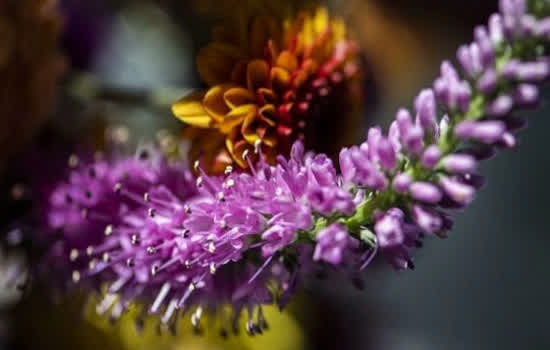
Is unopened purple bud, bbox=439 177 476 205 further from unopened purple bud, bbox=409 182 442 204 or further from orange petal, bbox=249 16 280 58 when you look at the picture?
orange petal, bbox=249 16 280 58

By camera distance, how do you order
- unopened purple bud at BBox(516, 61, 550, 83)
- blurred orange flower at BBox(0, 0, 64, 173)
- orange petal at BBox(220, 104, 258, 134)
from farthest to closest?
1. blurred orange flower at BBox(0, 0, 64, 173)
2. orange petal at BBox(220, 104, 258, 134)
3. unopened purple bud at BBox(516, 61, 550, 83)

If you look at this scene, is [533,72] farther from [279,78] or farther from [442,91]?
[279,78]

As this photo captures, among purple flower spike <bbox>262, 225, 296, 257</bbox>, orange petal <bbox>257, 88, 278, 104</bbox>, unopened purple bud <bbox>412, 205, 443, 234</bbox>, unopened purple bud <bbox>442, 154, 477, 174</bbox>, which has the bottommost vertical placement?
purple flower spike <bbox>262, 225, 296, 257</bbox>

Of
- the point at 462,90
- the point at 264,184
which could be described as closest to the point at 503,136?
the point at 462,90

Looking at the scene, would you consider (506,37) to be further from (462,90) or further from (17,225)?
(17,225)

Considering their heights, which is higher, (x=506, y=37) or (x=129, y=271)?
(x=506, y=37)

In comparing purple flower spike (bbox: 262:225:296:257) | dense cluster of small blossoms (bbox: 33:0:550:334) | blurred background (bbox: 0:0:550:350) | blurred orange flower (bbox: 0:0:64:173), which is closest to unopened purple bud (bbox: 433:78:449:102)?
dense cluster of small blossoms (bbox: 33:0:550:334)
